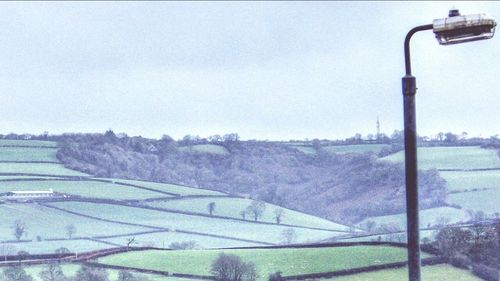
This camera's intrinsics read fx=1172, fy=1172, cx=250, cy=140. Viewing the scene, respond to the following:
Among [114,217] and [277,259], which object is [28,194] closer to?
[114,217]

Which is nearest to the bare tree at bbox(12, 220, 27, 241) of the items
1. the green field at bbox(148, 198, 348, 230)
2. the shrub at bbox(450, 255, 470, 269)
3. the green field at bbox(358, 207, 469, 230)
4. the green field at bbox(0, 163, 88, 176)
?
the green field at bbox(0, 163, 88, 176)

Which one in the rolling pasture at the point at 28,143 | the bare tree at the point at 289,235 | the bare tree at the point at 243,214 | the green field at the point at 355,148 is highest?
the rolling pasture at the point at 28,143

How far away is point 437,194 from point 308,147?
53.3m

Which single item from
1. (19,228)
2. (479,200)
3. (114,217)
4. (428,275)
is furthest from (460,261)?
(114,217)

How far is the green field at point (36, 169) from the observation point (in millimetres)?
114062

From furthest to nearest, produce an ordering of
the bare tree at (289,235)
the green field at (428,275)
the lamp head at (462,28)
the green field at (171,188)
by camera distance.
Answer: the green field at (171,188) → the bare tree at (289,235) → the green field at (428,275) → the lamp head at (462,28)

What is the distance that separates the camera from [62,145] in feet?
420

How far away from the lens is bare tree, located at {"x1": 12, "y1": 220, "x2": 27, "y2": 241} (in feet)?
331

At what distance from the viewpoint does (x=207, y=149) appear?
532 feet

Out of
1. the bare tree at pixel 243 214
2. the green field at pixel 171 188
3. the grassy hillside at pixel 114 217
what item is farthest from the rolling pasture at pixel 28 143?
the bare tree at pixel 243 214

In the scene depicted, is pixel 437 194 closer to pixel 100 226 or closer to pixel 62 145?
pixel 100 226

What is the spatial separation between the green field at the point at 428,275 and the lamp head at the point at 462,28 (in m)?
54.2

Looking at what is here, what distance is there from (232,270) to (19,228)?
3445 centimetres

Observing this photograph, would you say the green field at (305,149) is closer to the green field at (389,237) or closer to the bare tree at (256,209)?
the bare tree at (256,209)
